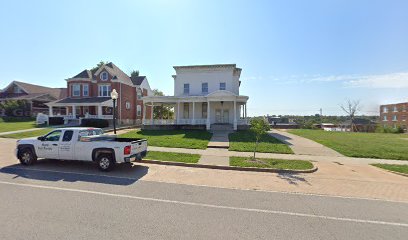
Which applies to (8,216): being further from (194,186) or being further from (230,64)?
(230,64)

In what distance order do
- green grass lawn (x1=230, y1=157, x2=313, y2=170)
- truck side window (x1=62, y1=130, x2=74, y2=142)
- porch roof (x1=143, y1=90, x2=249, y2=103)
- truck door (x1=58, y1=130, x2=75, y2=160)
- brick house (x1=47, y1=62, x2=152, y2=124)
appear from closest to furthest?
truck door (x1=58, y1=130, x2=75, y2=160)
truck side window (x1=62, y1=130, x2=74, y2=142)
green grass lawn (x1=230, y1=157, x2=313, y2=170)
porch roof (x1=143, y1=90, x2=249, y2=103)
brick house (x1=47, y1=62, x2=152, y2=124)

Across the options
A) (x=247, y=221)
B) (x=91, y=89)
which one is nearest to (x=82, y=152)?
(x=247, y=221)

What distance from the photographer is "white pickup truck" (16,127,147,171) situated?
820 cm

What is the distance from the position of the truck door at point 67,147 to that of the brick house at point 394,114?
261 ft

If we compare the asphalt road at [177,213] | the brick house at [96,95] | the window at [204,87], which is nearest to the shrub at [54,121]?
the brick house at [96,95]

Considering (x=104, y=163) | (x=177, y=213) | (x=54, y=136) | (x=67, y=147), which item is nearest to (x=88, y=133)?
(x=67, y=147)

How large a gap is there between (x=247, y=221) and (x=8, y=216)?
4.83 metres

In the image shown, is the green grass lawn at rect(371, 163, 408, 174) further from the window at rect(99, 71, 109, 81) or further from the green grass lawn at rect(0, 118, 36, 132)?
the window at rect(99, 71, 109, 81)

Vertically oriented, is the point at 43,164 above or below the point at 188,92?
below

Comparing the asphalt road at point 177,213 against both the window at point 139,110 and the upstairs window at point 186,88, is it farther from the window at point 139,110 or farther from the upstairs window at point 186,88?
the window at point 139,110

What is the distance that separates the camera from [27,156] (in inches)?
357

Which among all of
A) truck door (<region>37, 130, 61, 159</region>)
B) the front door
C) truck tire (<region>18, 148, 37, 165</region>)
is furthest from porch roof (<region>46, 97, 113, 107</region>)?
truck door (<region>37, 130, 61, 159</region>)

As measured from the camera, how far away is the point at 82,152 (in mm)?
8547

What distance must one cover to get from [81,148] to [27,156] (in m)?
2.66
